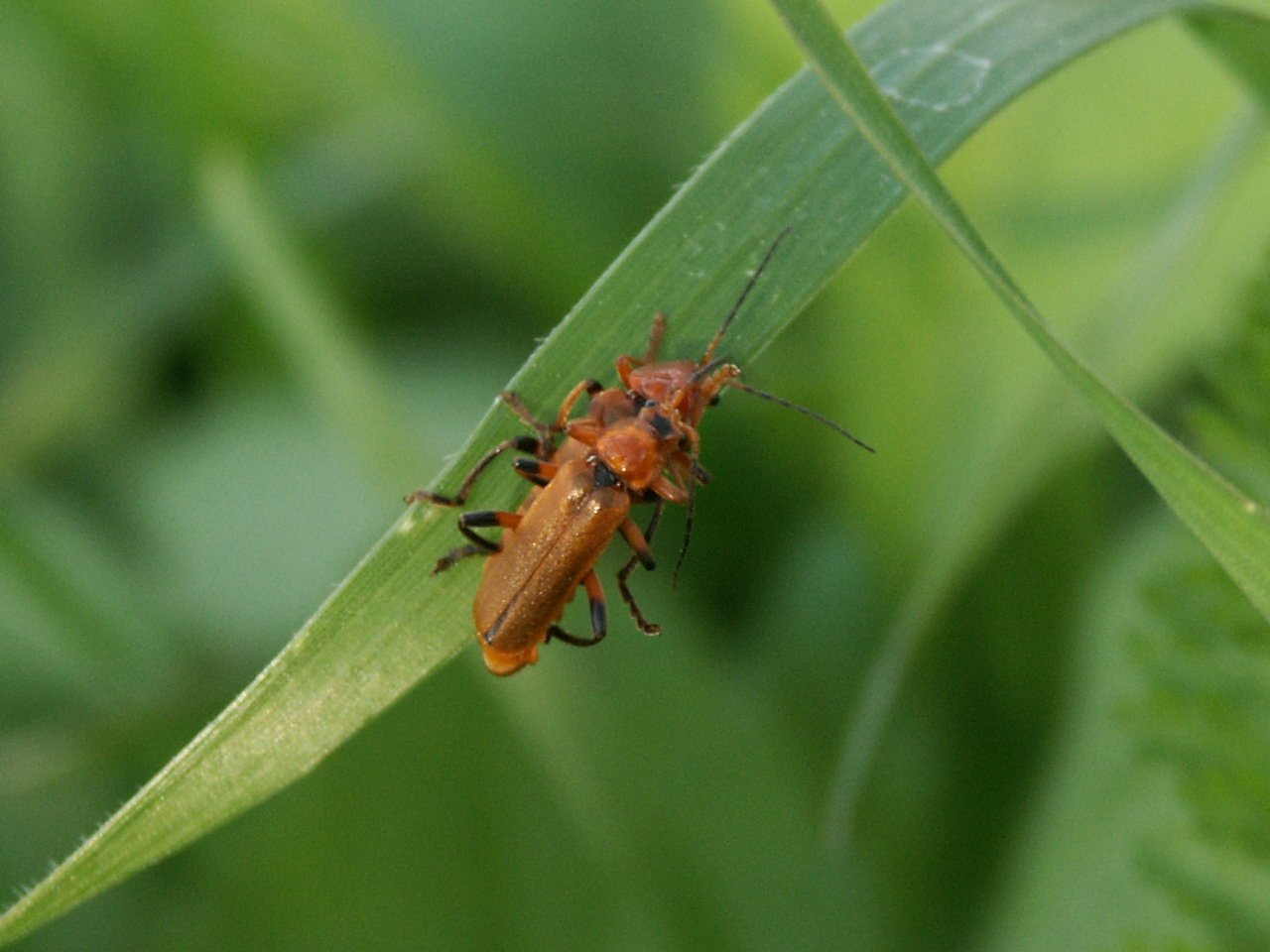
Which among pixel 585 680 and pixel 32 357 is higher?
pixel 32 357

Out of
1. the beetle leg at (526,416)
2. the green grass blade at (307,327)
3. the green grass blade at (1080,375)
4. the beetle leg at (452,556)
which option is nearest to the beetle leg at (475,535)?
the beetle leg at (452,556)

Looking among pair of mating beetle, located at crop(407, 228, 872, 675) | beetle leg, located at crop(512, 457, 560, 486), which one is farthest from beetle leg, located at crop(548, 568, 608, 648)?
beetle leg, located at crop(512, 457, 560, 486)

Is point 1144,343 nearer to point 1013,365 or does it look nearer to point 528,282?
point 1013,365

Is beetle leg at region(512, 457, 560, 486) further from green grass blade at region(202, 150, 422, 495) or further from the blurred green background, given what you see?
green grass blade at region(202, 150, 422, 495)

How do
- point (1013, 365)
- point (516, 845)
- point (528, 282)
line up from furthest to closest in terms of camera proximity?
point (528, 282), point (1013, 365), point (516, 845)

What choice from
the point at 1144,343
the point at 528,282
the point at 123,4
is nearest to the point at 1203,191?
the point at 1144,343

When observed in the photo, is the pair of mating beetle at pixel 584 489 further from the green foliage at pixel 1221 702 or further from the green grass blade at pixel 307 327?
the green foliage at pixel 1221 702
